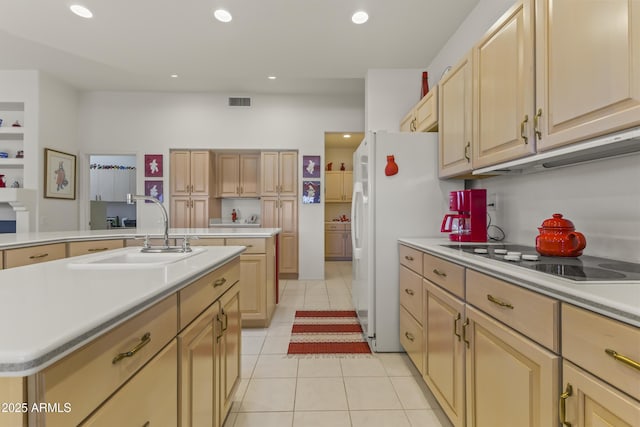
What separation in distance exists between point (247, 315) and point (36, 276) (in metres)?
2.10

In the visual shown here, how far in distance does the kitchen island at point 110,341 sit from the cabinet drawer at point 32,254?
1.16 metres

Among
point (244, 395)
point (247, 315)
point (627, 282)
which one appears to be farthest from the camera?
point (247, 315)

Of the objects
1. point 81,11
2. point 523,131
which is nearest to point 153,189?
point 81,11

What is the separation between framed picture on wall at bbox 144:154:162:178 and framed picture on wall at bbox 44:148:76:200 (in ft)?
3.71

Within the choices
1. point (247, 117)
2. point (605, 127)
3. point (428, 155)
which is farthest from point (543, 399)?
point (247, 117)

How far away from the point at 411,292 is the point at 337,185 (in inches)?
202

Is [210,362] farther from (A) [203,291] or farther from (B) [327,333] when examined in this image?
(B) [327,333]

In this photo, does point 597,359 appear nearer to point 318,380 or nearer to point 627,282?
point 627,282

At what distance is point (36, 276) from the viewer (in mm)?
1039

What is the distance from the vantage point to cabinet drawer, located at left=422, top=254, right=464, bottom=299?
4.80 feet

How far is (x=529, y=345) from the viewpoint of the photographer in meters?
0.97

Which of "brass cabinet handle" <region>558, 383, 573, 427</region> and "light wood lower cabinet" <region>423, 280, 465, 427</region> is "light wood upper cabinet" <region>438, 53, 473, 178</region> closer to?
"light wood lower cabinet" <region>423, 280, 465, 427</region>

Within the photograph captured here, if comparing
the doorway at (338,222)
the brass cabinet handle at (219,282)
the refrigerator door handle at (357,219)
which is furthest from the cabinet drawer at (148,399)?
the doorway at (338,222)

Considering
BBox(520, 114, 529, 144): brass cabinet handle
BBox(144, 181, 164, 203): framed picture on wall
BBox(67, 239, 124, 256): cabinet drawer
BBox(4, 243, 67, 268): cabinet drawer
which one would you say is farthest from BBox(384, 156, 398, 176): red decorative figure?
BBox(144, 181, 164, 203): framed picture on wall
